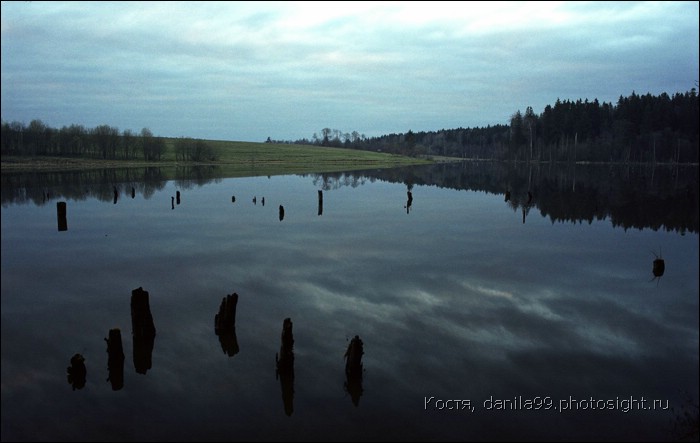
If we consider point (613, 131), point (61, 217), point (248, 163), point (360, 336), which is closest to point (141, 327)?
point (360, 336)

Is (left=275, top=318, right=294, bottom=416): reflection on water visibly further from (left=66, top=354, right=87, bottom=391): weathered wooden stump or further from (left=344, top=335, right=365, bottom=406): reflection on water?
(left=66, top=354, right=87, bottom=391): weathered wooden stump

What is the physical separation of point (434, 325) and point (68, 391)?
9.88 m

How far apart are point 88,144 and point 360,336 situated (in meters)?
155

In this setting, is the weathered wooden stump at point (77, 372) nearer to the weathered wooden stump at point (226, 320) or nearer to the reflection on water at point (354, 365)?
the weathered wooden stump at point (226, 320)

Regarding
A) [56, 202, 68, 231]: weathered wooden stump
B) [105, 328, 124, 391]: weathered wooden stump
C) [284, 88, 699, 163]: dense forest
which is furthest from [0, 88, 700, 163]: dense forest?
[105, 328, 124, 391]: weathered wooden stump

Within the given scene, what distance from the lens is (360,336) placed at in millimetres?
14609

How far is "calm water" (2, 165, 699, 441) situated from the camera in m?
10.6

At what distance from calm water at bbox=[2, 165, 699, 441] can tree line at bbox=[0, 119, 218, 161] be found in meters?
122

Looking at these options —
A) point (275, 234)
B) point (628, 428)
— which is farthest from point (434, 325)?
point (275, 234)

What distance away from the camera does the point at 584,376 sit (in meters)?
12.2

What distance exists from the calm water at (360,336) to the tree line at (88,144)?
401 ft

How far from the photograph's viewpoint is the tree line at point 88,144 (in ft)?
431

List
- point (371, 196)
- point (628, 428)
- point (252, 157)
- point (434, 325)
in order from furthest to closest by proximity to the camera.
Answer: point (252, 157) < point (371, 196) < point (434, 325) < point (628, 428)

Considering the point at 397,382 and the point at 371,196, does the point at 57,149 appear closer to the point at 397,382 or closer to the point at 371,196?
the point at 371,196
